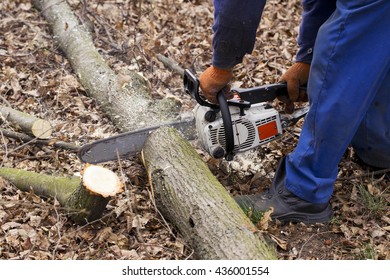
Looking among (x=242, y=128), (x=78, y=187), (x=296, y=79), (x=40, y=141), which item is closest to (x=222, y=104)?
(x=242, y=128)

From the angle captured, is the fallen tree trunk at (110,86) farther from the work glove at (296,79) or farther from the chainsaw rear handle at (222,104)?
the work glove at (296,79)

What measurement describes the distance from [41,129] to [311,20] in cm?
197

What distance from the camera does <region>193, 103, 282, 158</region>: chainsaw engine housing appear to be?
11.7 feet

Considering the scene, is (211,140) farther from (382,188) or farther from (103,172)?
(382,188)

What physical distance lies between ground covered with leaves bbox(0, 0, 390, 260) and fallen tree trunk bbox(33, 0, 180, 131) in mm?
120

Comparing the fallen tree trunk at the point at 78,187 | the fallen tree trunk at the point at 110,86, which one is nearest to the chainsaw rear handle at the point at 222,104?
the fallen tree trunk at the point at 110,86

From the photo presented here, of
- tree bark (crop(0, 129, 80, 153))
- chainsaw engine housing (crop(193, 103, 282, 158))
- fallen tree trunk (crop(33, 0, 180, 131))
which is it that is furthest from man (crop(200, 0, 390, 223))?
tree bark (crop(0, 129, 80, 153))

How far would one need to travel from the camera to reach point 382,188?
379 cm

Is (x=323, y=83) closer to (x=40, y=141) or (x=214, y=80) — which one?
(x=214, y=80)

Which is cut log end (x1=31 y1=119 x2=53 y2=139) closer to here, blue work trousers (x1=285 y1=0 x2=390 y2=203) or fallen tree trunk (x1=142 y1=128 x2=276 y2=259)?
fallen tree trunk (x1=142 y1=128 x2=276 y2=259)

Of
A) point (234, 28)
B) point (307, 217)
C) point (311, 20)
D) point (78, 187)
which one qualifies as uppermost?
point (234, 28)

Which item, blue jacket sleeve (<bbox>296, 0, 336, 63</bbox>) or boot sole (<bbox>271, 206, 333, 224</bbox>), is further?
blue jacket sleeve (<bbox>296, 0, 336, 63</bbox>)

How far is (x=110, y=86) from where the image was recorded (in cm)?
448

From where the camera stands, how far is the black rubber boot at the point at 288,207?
3426 millimetres
